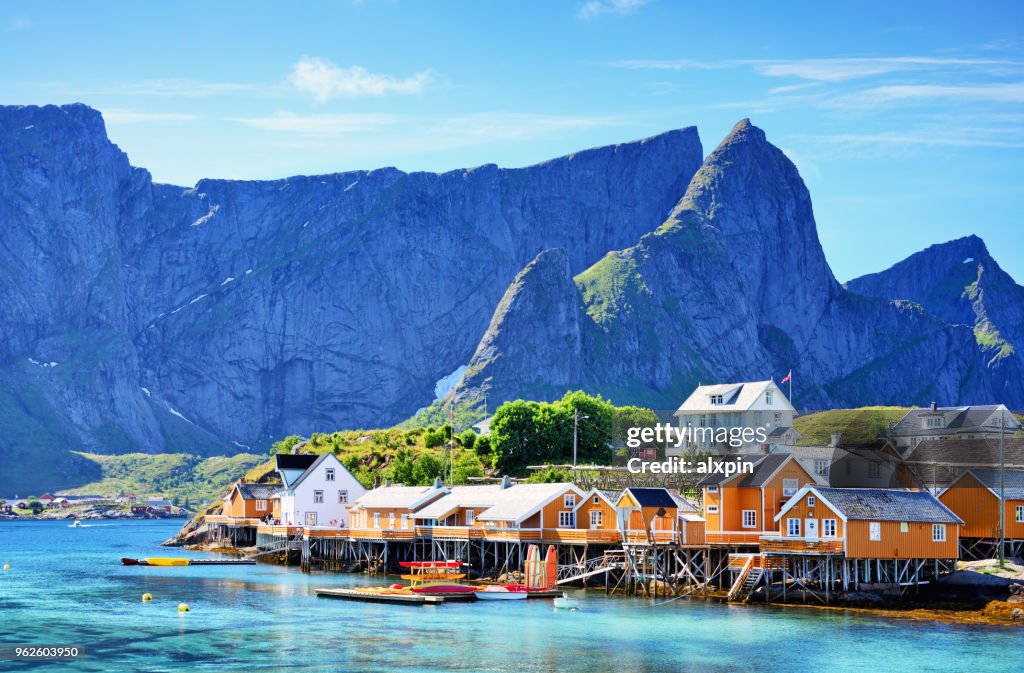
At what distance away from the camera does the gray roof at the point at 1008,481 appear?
92500mm

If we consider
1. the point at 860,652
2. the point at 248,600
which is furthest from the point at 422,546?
the point at 860,652

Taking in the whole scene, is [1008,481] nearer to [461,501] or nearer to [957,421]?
[461,501]

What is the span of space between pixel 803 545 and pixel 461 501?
37905 mm

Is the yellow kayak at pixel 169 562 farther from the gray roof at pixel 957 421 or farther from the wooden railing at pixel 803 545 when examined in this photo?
the gray roof at pixel 957 421

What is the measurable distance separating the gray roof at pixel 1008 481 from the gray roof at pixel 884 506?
31.8ft

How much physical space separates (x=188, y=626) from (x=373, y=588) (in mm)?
21847

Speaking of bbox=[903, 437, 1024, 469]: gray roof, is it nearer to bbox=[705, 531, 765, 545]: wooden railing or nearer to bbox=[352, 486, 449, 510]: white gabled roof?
bbox=[705, 531, 765, 545]: wooden railing

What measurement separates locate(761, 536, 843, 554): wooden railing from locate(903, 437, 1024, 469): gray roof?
2650 centimetres

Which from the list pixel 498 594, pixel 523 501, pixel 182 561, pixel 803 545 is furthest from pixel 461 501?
pixel 803 545

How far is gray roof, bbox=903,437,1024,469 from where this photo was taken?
105 meters

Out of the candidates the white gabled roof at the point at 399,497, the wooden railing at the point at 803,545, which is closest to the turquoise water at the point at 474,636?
the wooden railing at the point at 803,545

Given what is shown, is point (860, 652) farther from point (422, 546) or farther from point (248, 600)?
point (422, 546)

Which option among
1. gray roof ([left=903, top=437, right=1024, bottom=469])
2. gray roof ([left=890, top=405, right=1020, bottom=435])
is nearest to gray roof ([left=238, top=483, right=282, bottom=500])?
gray roof ([left=890, top=405, right=1020, bottom=435])

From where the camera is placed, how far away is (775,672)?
61.6 metres
